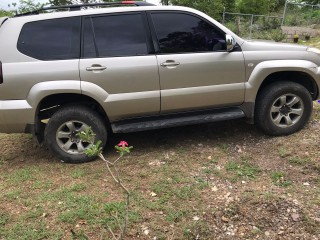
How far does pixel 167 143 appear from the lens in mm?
5156

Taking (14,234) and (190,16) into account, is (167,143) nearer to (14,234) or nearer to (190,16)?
(190,16)

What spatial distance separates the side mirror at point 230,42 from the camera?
4523mm

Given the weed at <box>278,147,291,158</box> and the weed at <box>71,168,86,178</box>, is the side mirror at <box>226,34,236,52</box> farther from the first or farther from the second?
the weed at <box>71,168,86,178</box>

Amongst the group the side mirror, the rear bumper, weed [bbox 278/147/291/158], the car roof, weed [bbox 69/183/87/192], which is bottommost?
weed [bbox 69/183/87/192]

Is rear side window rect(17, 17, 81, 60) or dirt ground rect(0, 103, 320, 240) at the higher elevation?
rear side window rect(17, 17, 81, 60)

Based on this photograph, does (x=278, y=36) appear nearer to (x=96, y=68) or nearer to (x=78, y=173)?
(x=96, y=68)

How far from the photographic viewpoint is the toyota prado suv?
4359 millimetres

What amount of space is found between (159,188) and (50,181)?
1.29 m

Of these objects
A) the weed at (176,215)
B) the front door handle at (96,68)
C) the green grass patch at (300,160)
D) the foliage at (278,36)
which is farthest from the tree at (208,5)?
the weed at (176,215)

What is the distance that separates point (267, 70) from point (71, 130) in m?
2.56

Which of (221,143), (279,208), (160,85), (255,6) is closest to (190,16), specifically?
(160,85)

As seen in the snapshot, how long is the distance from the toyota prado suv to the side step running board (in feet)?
0.04

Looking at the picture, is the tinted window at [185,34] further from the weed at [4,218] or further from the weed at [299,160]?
the weed at [4,218]

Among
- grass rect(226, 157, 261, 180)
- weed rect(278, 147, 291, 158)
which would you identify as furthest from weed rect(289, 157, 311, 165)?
grass rect(226, 157, 261, 180)
